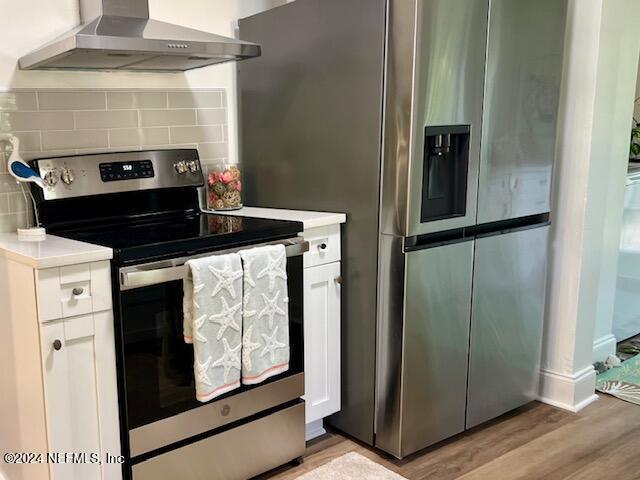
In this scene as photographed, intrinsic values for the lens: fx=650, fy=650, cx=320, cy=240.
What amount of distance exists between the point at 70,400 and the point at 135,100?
119 centimetres

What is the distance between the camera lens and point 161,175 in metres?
2.48

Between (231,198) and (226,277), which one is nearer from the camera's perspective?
(226,277)

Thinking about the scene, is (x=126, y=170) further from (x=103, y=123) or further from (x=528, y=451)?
(x=528, y=451)

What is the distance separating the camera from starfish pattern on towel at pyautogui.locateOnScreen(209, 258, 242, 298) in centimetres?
197

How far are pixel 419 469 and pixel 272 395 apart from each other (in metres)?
0.62

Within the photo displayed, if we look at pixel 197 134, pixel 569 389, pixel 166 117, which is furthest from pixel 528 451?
pixel 166 117

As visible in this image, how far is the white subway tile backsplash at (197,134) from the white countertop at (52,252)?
0.79 meters

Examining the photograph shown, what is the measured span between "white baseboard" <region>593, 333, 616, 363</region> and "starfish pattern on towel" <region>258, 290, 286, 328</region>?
198 cm

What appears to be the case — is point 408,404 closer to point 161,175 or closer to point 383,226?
point 383,226

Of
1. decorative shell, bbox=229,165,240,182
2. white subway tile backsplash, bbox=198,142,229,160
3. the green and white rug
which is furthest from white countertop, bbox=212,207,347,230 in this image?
the green and white rug

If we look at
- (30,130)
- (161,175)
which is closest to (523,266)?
(161,175)

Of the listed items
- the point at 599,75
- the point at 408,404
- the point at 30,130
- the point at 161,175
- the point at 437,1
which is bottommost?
the point at 408,404

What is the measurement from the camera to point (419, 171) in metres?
2.20

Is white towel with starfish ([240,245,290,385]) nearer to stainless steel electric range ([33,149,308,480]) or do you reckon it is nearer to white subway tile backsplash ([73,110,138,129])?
stainless steel electric range ([33,149,308,480])
